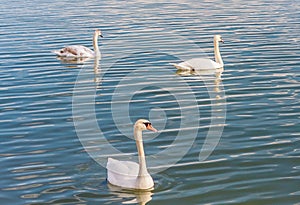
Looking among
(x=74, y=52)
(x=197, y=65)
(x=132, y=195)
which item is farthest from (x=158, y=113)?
(x=74, y=52)

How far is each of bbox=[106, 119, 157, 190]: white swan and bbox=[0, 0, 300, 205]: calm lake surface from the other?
0.49 feet

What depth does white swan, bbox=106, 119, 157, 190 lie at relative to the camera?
10.9 metres

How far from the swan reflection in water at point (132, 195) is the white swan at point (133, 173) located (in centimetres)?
7

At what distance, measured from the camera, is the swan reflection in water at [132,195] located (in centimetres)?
1075

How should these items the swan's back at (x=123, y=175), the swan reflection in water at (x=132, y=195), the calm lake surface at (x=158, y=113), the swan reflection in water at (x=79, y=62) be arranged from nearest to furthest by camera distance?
the swan reflection in water at (x=132, y=195), the swan's back at (x=123, y=175), the calm lake surface at (x=158, y=113), the swan reflection in water at (x=79, y=62)

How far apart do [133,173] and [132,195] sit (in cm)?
34

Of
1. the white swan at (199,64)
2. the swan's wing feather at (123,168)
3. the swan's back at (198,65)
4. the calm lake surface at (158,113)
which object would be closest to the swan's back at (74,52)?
the calm lake surface at (158,113)

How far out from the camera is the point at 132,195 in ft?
36.0

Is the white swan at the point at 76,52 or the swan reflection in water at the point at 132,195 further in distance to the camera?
the white swan at the point at 76,52

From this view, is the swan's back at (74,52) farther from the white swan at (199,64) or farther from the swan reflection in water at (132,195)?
the swan reflection in water at (132,195)

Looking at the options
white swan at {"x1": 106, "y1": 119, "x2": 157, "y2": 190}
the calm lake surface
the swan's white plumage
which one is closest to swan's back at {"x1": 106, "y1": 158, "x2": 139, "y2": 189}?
white swan at {"x1": 106, "y1": 119, "x2": 157, "y2": 190}

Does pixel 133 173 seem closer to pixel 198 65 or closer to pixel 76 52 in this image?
pixel 198 65

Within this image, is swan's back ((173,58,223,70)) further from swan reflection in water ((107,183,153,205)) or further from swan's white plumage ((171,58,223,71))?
swan reflection in water ((107,183,153,205))

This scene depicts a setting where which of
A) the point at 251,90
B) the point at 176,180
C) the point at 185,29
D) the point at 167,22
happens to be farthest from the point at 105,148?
the point at 167,22
